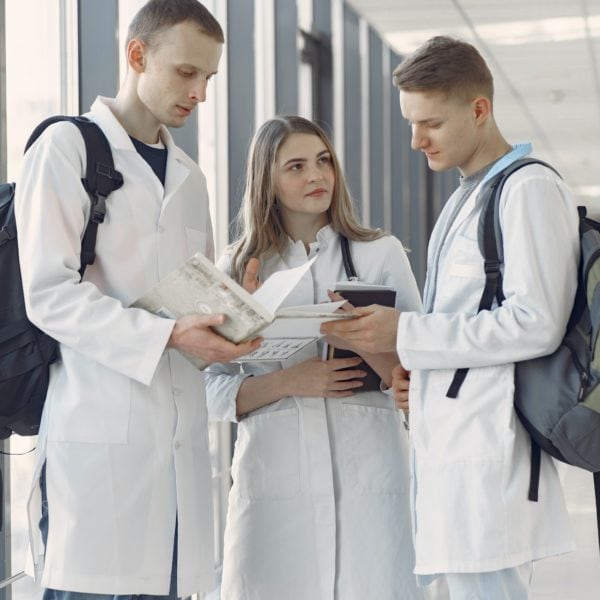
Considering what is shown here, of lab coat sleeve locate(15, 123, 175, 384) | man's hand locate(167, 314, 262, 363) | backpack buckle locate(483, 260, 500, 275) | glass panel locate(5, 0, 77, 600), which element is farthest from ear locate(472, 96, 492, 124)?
glass panel locate(5, 0, 77, 600)

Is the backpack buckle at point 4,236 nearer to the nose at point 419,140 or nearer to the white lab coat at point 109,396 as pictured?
the white lab coat at point 109,396

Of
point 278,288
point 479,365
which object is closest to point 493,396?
point 479,365

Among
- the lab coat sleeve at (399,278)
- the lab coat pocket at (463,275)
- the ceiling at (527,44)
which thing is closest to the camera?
the lab coat pocket at (463,275)

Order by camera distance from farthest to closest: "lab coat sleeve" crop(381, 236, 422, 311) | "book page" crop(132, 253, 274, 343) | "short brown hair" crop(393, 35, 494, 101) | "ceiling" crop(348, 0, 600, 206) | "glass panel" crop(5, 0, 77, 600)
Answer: "ceiling" crop(348, 0, 600, 206) → "glass panel" crop(5, 0, 77, 600) → "lab coat sleeve" crop(381, 236, 422, 311) → "short brown hair" crop(393, 35, 494, 101) → "book page" crop(132, 253, 274, 343)

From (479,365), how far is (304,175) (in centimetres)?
87

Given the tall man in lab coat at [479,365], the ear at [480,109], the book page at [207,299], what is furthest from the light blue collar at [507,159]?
the book page at [207,299]

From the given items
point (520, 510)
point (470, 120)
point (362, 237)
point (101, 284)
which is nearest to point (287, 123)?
point (362, 237)

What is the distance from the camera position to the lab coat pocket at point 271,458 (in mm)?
2767

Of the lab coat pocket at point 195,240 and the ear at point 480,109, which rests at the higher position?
the ear at point 480,109

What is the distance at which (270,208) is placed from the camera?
2.93 meters

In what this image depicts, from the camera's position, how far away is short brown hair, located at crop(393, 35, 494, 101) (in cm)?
243

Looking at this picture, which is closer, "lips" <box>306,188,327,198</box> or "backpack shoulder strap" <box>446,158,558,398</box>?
"backpack shoulder strap" <box>446,158,558,398</box>

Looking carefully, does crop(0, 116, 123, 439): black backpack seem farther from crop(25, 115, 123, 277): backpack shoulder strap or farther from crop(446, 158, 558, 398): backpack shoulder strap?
crop(446, 158, 558, 398): backpack shoulder strap

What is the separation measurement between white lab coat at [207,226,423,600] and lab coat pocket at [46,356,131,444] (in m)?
0.57
